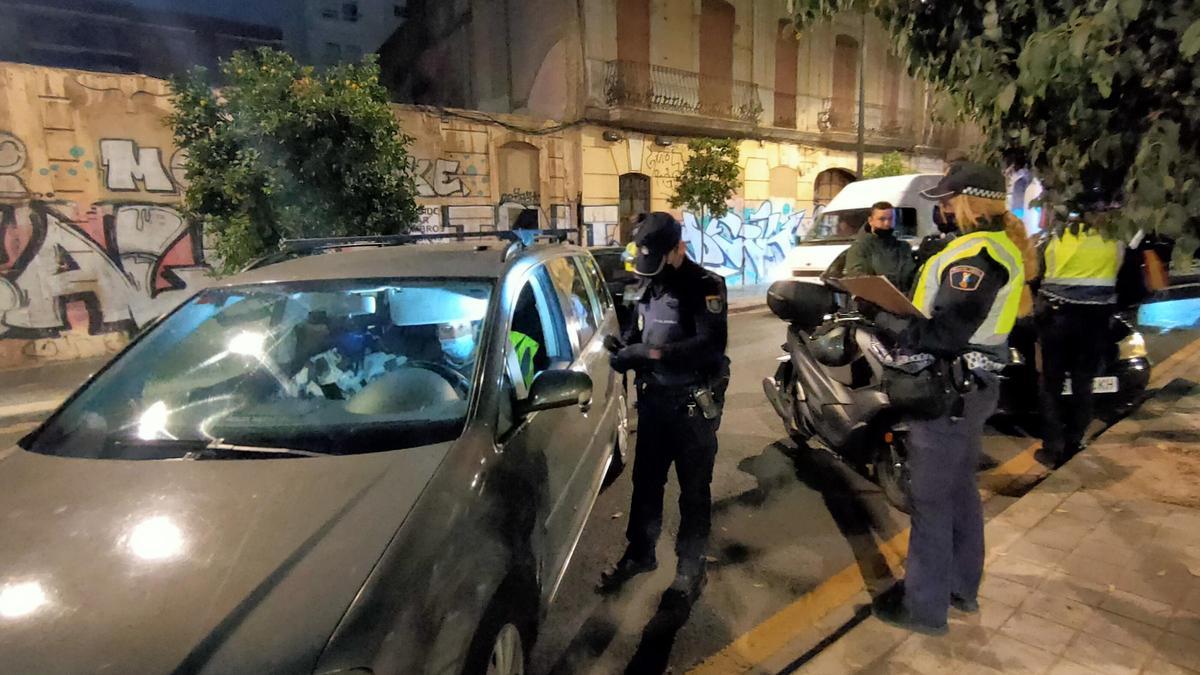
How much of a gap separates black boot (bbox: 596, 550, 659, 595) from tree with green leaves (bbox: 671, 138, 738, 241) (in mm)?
12599

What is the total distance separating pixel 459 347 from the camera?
2.54 meters

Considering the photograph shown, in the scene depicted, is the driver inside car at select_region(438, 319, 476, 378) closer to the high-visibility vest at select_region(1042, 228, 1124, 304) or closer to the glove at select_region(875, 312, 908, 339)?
the glove at select_region(875, 312, 908, 339)

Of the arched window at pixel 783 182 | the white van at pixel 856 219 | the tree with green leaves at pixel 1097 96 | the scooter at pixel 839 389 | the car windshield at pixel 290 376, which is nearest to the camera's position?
the tree with green leaves at pixel 1097 96

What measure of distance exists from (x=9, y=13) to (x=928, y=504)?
23570mm

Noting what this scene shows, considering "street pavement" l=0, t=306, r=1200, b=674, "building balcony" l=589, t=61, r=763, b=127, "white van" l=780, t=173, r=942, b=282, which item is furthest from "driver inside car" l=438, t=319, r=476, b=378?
"building balcony" l=589, t=61, r=763, b=127

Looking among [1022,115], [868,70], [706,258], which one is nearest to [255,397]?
[1022,115]

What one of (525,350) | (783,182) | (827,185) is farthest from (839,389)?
(827,185)

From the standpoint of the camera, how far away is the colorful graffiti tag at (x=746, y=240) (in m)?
17.3

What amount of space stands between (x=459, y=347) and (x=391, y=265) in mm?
650

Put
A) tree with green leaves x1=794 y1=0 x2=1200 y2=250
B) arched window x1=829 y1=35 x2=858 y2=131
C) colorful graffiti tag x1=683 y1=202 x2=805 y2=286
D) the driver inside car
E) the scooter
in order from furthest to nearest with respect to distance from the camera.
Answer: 1. arched window x1=829 y1=35 x2=858 y2=131
2. colorful graffiti tag x1=683 y1=202 x2=805 y2=286
3. the scooter
4. the driver inside car
5. tree with green leaves x1=794 y1=0 x2=1200 y2=250

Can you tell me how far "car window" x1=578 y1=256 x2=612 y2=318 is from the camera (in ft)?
14.7

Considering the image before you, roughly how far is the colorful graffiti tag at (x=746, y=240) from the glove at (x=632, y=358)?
14.0m

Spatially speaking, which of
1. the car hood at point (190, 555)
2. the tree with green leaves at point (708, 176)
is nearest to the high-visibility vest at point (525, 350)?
the car hood at point (190, 555)

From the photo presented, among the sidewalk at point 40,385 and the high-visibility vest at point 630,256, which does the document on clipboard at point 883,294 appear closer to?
the high-visibility vest at point 630,256
